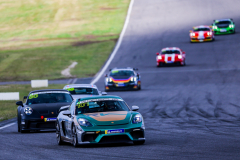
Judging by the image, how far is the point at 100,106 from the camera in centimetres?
1078

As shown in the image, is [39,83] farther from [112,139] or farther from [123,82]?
[112,139]

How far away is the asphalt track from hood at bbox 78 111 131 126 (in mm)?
493

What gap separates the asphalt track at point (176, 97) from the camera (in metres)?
9.18

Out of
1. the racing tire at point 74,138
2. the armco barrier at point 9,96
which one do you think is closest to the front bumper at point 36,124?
the racing tire at point 74,138

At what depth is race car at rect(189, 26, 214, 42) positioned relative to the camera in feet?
146

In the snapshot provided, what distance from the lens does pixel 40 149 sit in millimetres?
9688

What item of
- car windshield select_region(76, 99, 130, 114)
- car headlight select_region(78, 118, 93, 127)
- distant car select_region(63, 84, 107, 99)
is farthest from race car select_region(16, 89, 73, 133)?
distant car select_region(63, 84, 107, 99)

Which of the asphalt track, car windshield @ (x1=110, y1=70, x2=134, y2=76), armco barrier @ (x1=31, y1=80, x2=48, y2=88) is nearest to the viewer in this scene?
the asphalt track

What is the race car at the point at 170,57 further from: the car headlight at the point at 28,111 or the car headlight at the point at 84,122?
the car headlight at the point at 84,122

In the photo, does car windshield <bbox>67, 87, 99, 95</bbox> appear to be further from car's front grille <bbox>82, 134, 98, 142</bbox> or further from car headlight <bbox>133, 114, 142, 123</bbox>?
car's front grille <bbox>82, 134, 98, 142</bbox>

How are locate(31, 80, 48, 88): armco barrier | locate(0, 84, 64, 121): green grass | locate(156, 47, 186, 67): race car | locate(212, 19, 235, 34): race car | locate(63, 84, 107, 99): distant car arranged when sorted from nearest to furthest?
locate(0, 84, 64, 121): green grass → locate(63, 84, 107, 99): distant car → locate(31, 80, 48, 88): armco barrier → locate(156, 47, 186, 67): race car → locate(212, 19, 235, 34): race car

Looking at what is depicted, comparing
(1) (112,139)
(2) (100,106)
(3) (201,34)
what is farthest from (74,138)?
(3) (201,34)

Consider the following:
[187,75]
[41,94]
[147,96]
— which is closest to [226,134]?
[41,94]

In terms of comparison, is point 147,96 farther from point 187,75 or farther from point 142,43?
point 142,43
